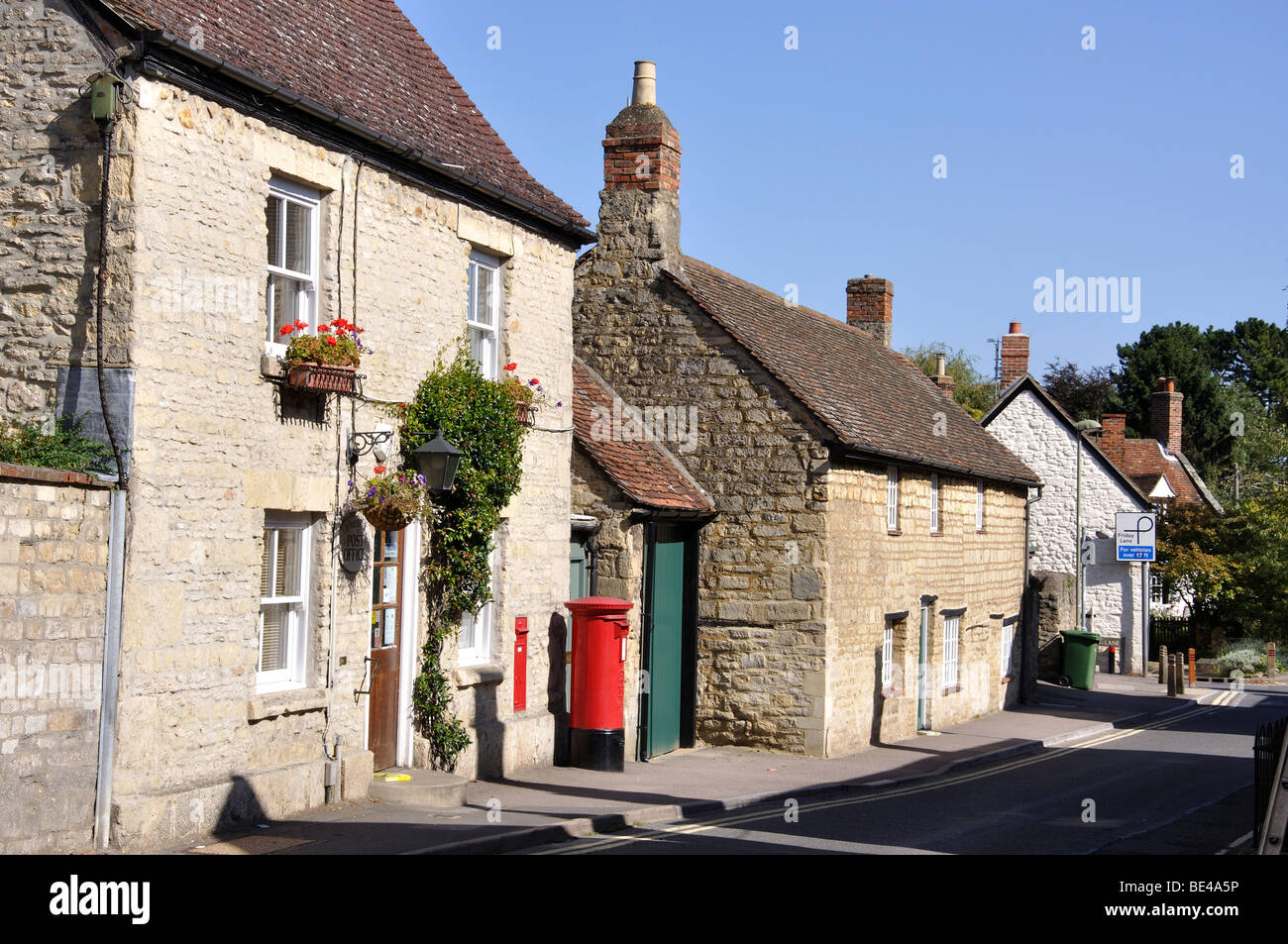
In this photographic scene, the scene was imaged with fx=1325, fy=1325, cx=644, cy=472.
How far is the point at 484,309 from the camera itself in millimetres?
14602

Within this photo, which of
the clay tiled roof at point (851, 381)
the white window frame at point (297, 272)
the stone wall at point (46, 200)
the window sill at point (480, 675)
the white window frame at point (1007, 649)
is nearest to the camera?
the stone wall at point (46, 200)

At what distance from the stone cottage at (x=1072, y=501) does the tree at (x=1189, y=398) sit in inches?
888

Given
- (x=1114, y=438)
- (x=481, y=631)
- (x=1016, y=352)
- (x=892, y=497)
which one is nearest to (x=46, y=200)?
(x=481, y=631)

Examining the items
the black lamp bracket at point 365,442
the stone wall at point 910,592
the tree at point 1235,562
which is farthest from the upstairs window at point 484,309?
the tree at point 1235,562

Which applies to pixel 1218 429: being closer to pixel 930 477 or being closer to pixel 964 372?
pixel 964 372

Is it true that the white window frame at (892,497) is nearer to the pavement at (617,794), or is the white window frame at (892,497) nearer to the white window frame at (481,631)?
the pavement at (617,794)

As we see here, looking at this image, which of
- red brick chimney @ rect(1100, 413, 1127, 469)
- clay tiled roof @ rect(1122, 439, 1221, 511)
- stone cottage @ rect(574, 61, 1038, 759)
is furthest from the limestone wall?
clay tiled roof @ rect(1122, 439, 1221, 511)

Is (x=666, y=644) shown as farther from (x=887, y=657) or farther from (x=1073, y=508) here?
(x=1073, y=508)

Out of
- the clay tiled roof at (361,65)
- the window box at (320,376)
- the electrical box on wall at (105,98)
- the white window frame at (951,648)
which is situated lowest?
the white window frame at (951,648)

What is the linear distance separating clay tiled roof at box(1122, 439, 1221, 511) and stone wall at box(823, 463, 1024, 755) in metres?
17.5

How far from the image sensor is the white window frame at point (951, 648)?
23516mm

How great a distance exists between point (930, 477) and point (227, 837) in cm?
1507

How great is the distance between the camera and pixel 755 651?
60.6 ft
